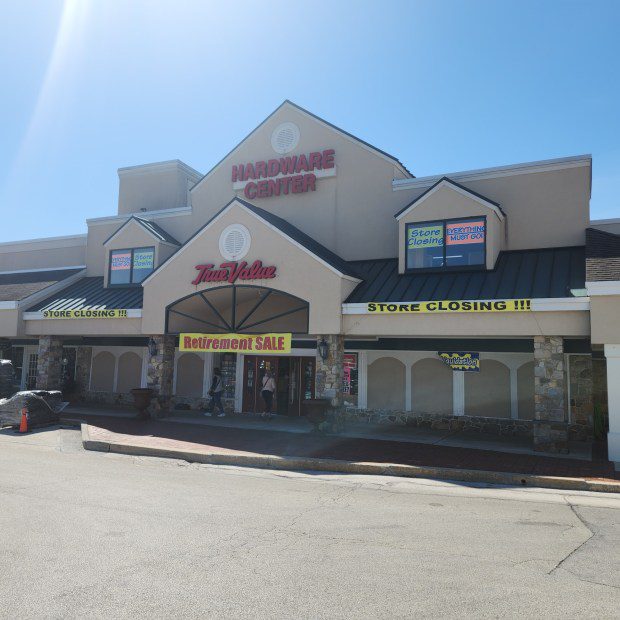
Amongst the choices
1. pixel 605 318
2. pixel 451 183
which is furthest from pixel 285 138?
pixel 605 318

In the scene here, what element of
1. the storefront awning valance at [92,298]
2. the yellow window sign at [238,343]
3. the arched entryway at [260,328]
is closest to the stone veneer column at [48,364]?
the storefront awning valance at [92,298]

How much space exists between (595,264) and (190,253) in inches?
480

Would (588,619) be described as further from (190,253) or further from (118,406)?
(118,406)

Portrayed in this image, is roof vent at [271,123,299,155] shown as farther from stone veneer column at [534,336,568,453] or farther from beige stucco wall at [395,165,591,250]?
stone veneer column at [534,336,568,453]

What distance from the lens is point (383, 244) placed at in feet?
62.8

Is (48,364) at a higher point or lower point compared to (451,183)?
lower

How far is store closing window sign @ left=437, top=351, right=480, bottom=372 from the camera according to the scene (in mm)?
17266

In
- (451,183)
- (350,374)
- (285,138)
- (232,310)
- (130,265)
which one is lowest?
(350,374)

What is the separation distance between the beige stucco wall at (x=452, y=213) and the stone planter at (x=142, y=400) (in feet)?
31.2

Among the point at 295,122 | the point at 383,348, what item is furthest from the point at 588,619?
the point at 295,122

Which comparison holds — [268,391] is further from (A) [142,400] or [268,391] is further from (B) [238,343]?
(A) [142,400]

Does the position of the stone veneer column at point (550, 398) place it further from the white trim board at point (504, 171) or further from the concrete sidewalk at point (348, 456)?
the white trim board at point (504, 171)

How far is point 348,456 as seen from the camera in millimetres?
12992

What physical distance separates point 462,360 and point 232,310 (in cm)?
759
